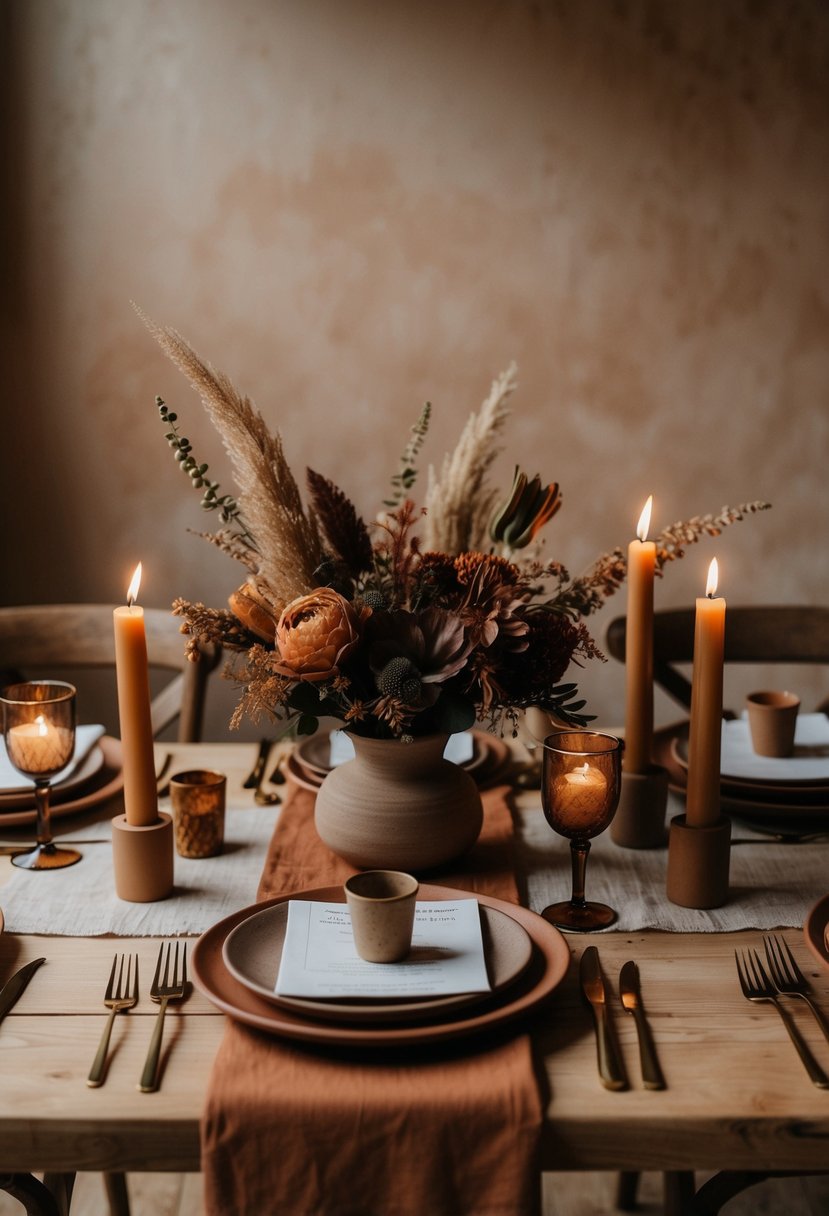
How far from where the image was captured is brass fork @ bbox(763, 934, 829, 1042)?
0.91 meters

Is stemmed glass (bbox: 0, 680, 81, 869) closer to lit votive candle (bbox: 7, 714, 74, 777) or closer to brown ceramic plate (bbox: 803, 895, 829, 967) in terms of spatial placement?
lit votive candle (bbox: 7, 714, 74, 777)

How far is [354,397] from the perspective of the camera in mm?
2693

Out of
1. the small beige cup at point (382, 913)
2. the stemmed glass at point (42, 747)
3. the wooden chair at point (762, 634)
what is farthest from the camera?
the wooden chair at point (762, 634)

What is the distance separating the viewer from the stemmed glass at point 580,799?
1.04 metres

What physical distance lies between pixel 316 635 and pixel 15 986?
0.40 meters

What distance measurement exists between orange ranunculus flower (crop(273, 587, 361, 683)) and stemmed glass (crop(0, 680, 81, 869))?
0.96 feet

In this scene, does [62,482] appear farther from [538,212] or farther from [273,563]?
[273,563]

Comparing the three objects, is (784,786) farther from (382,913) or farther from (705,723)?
(382,913)

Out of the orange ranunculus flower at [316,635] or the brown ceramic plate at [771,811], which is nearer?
the orange ranunculus flower at [316,635]

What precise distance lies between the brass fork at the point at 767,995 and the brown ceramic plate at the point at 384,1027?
158mm

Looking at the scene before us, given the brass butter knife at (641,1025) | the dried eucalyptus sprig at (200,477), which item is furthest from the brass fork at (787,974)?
the dried eucalyptus sprig at (200,477)

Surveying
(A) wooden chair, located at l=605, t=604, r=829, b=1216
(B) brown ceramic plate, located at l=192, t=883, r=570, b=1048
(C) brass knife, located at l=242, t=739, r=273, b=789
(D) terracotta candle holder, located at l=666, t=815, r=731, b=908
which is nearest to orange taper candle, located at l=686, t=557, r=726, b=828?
(D) terracotta candle holder, located at l=666, t=815, r=731, b=908

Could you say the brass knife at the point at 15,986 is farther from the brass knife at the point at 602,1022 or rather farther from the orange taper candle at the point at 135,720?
the brass knife at the point at 602,1022

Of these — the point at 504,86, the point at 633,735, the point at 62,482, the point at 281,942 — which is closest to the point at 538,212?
the point at 504,86
